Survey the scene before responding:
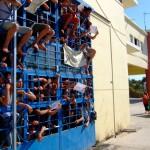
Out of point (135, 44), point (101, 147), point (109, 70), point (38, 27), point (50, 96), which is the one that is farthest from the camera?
point (135, 44)

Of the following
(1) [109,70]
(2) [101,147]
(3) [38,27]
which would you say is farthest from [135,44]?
(3) [38,27]

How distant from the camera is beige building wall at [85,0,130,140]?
9.90m

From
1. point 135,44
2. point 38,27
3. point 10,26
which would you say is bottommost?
point 10,26

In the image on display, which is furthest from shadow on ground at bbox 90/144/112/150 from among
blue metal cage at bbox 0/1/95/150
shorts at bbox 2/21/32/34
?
shorts at bbox 2/21/32/34

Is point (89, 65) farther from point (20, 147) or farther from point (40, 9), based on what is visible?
point (20, 147)

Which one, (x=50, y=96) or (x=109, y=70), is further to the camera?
(x=109, y=70)

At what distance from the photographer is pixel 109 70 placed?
1101 cm

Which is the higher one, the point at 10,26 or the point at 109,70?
the point at 10,26

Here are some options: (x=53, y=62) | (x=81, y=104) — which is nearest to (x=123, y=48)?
(x=81, y=104)

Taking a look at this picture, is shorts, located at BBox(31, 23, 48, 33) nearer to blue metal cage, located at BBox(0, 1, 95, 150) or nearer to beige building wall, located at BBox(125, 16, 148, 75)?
blue metal cage, located at BBox(0, 1, 95, 150)

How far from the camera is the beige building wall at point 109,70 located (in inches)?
390

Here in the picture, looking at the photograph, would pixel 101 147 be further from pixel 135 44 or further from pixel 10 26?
pixel 135 44

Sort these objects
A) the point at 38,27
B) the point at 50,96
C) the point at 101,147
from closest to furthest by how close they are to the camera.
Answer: the point at 38,27, the point at 50,96, the point at 101,147

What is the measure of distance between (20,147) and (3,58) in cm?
185
